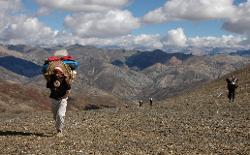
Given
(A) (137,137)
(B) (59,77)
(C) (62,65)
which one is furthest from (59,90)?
(A) (137,137)

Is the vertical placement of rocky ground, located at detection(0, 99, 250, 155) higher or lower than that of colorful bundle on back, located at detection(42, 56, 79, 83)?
lower

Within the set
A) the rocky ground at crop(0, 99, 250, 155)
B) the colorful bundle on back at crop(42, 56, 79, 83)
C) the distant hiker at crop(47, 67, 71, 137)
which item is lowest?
the rocky ground at crop(0, 99, 250, 155)

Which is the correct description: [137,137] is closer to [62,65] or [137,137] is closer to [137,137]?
[137,137]

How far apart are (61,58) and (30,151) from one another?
4.47 m

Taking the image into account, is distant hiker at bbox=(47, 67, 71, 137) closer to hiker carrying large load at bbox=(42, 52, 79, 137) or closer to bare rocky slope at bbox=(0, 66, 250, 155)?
hiker carrying large load at bbox=(42, 52, 79, 137)

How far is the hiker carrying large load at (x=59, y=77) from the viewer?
19.1 metres

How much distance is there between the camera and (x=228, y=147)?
2031cm

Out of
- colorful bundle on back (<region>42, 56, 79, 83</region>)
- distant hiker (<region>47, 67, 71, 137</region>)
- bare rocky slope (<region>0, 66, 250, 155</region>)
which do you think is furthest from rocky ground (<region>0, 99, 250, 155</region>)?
colorful bundle on back (<region>42, 56, 79, 83</region>)

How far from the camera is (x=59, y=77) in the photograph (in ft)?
63.0

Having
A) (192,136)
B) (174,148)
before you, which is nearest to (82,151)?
(174,148)

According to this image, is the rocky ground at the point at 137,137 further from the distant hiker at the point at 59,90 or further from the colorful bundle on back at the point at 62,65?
the colorful bundle on back at the point at 62,65

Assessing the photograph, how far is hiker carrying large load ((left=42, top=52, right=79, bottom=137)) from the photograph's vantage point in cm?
1914

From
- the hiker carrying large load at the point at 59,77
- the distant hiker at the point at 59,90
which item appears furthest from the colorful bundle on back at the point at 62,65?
the distant hiker at the point at 59,90

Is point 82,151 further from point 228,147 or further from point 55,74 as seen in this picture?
point 228,147
